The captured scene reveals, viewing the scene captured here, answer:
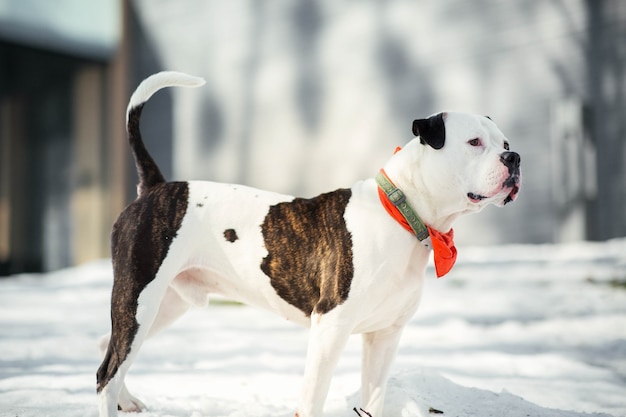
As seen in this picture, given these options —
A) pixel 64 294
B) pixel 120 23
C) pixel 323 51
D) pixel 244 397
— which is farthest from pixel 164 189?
pixel 120 23

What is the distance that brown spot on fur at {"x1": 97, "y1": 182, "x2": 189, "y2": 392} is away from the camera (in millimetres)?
2467

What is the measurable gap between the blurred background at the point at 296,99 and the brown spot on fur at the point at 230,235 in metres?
7.51

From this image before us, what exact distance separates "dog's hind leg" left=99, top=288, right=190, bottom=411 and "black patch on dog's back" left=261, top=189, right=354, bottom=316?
589 millimetres

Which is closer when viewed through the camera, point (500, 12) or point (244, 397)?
point (244, 397)

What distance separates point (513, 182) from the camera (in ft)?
7.55

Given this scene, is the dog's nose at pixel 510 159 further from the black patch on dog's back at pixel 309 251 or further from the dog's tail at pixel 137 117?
the dog's tail at pixel 137 117

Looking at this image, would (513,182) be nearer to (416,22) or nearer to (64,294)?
(64,294)

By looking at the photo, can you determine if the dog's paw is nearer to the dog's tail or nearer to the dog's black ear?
the dog's tail

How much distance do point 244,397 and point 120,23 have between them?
12.2 m

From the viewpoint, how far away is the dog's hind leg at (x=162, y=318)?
9.23ft

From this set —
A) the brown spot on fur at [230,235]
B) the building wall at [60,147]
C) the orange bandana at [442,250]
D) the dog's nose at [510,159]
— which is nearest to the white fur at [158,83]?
the brown spot on fur at [230,235]

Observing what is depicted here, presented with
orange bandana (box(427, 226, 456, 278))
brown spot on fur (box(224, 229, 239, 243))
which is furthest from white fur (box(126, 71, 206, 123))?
orange bandana (box(427, 226, 456, 278))

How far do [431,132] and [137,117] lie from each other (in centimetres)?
131

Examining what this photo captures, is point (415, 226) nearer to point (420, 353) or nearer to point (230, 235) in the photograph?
point (230, 235)
